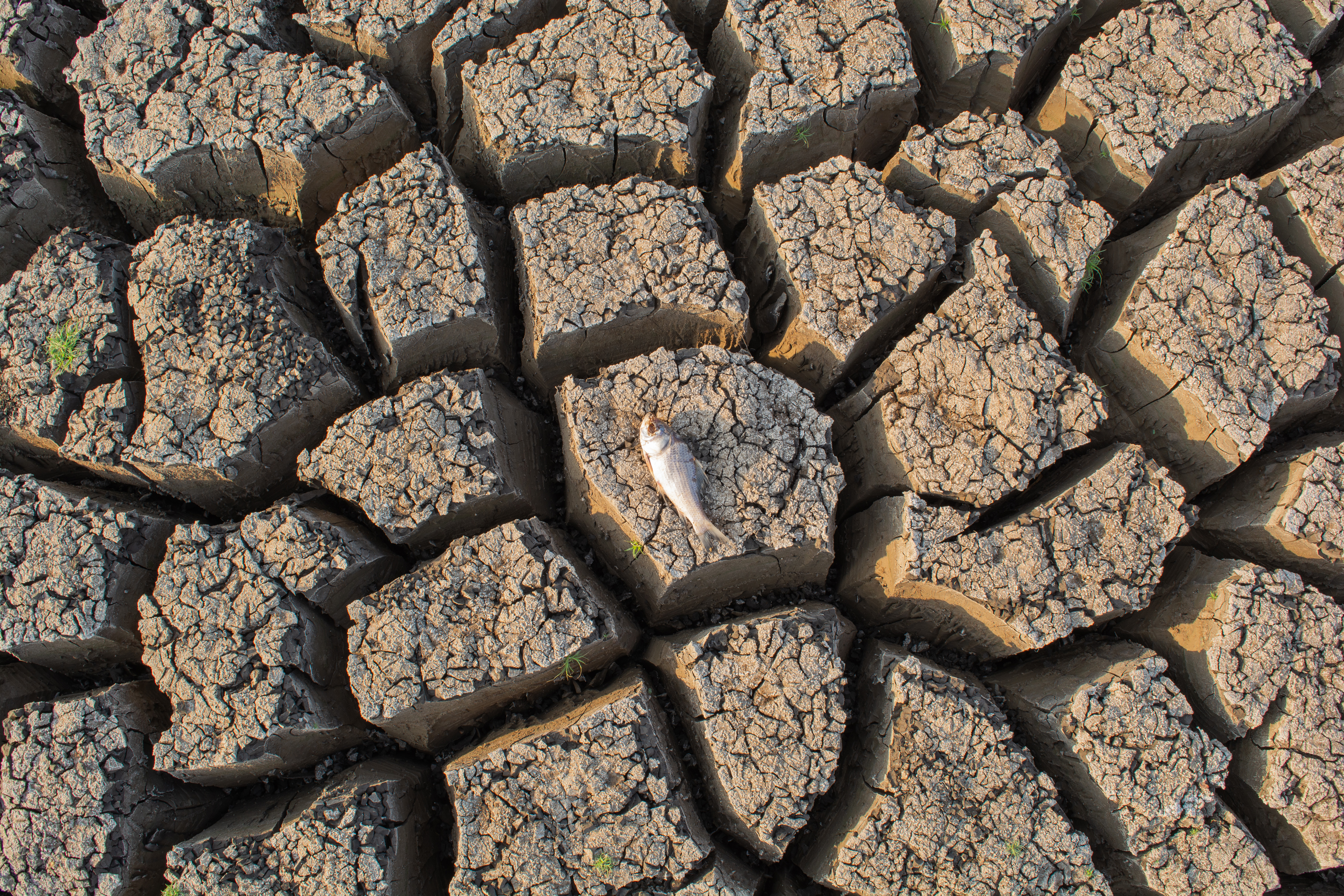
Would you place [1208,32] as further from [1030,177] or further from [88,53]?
[88,53]

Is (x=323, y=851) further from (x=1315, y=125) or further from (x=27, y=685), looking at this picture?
(x=1315, y=125)

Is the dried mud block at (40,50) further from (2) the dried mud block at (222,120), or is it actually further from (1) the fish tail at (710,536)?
(1) the fish tail at (710,536)

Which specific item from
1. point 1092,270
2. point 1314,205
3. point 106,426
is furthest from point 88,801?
point 1314,205

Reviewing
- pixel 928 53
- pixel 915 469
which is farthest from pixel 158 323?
pixel 928 53

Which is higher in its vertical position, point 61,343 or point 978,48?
point 978,48

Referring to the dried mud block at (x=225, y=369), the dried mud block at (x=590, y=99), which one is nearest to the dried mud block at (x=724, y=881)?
the dried mud block at (x=225, y=369)

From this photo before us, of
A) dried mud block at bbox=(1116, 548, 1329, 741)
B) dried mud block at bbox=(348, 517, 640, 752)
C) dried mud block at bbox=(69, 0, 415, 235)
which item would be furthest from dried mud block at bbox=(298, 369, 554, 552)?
dried mud block at bbox=(1116, 548, 1329, 741)
